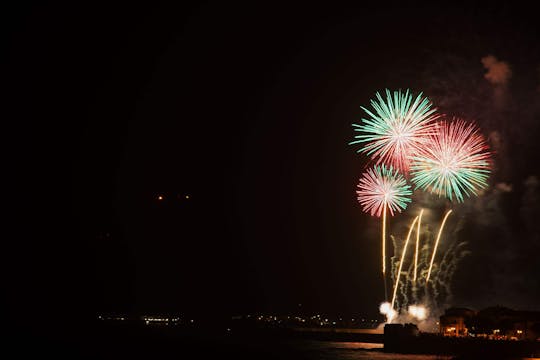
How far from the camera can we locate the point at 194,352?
59656 millimetres

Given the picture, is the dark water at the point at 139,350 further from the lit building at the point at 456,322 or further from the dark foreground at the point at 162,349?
the lit building at the point at 456,322

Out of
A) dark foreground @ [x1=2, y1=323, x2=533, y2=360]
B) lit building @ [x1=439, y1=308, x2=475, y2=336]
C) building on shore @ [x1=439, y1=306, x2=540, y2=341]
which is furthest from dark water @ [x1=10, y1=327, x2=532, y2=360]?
building on shore @ [x1=439, y1=306, x2=540, y2=341]

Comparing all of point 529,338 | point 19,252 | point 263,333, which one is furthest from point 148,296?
point 529,338

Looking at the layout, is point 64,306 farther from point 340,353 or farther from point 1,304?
point 340,353

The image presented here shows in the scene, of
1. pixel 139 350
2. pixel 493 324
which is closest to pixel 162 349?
pixel 139 350

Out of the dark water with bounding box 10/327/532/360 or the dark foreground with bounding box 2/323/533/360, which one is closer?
the dark water with bounding box 10/327/532/360

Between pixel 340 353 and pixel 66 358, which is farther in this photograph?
pixel 340 353

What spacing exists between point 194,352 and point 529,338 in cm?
3609

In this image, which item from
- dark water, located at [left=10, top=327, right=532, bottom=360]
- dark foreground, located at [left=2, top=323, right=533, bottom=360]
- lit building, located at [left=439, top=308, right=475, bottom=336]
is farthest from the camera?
lit building, located at [left=439, top=308, right=475, bottom=336]

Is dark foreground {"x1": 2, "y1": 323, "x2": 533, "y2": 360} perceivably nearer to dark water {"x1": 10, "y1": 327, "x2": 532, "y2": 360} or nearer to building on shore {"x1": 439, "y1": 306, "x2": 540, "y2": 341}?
dark water {"x1": 10, "y1": 327, "x2": 532, "y2": 360}

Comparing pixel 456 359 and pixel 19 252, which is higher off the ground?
pixel 19 252

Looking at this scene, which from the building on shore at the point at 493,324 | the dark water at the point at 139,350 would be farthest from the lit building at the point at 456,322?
the dark water at the point at 139,350

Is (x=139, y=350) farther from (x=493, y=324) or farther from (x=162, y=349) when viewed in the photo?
(x=493, y=324)

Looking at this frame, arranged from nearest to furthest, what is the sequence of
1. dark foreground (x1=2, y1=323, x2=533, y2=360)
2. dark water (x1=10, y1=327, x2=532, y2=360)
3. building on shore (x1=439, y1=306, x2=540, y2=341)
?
dark water (x1=10, y1=327, x2=532, y2=360) < dark foreground (x1=2, y1=323, x2=533, y2=360) < building on shore (x1=439, y1=306, x2=540, y2=341)
